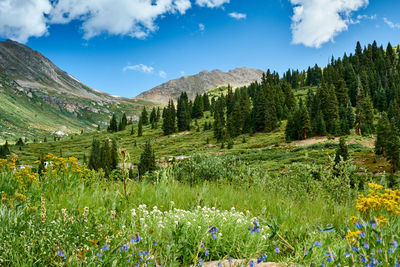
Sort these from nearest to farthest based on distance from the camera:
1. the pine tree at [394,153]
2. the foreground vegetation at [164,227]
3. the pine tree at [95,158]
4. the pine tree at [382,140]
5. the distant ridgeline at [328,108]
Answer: the foreground vegetation at [164,227] < the pine tree at [394,153] < the pine tree at [382,140] < the distant ridgeline at [328,108] < the pine tree at [95,158]

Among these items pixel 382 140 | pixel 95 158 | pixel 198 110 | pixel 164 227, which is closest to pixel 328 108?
pixel 382 140

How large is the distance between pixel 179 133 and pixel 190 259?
104038 mm

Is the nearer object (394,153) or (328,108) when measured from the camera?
(394,153)

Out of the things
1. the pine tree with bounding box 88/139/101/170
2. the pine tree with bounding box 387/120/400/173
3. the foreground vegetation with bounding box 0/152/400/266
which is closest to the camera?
the foreground vegetation with bounding box 0/152/400/266

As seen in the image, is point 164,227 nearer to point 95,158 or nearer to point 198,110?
point 95,158

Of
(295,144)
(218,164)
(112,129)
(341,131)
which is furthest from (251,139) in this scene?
(112,129)

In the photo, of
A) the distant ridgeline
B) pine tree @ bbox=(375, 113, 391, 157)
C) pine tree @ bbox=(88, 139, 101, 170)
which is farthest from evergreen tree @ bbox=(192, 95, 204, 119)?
pine tree @ bbox=(375, 113, 391, 157)

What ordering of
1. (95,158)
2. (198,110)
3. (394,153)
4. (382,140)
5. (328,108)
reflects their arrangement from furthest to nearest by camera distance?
(198,110) < (95,158) < (328,108) < (382,140) < (394,153)

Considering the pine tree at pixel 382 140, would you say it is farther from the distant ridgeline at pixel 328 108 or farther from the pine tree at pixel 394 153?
the pine tree at pixel 394 153

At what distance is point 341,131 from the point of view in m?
62.7

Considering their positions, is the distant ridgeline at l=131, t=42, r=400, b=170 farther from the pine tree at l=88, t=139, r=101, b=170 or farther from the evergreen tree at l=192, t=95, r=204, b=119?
the pine tree at l=88, t=139, r=101, b=170

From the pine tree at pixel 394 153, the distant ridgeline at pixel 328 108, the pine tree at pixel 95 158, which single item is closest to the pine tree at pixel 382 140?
the distant ridgeline at pixel 328 108

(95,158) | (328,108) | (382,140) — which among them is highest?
(328,108)

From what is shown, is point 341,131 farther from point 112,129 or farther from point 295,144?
point 112,129
